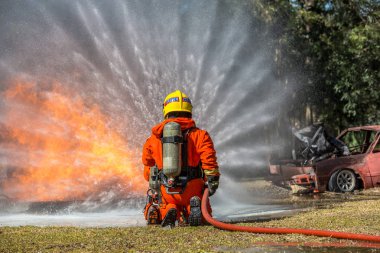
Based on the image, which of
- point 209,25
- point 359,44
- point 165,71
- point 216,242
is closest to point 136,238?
point 216,242

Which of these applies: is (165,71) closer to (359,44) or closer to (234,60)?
(234,60)

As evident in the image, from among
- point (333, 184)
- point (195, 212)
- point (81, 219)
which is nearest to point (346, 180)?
point (333, 184)

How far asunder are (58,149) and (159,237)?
9646 millimetres

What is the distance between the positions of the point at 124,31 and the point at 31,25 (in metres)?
2.97

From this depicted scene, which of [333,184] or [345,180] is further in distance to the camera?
[345,180]

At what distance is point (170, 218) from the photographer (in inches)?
317

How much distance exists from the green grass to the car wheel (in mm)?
6411

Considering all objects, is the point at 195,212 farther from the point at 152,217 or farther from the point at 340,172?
the point at 340,172

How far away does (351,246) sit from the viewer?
598 cm

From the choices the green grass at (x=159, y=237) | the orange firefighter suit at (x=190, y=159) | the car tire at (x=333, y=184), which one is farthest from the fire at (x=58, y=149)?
the green grass at (x=159, y=237)

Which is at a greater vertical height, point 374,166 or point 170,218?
point 374,166

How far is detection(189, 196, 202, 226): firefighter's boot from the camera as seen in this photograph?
26.2ft

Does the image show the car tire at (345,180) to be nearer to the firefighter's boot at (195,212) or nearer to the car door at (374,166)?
the car door at (374,166)

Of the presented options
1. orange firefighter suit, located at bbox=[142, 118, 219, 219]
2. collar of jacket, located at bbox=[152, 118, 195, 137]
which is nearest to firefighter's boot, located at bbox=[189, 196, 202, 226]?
orange firefighter suit, located at bbox=[142, 118, 219, 219]
